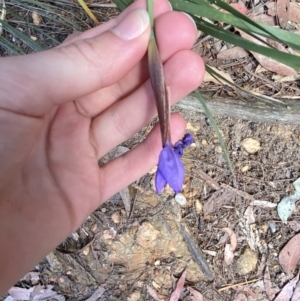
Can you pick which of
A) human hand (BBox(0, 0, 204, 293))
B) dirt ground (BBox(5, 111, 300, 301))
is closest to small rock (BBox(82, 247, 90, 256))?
dirt ground (BBox(5, 111, 300, 301))

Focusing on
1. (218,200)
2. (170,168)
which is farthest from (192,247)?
(170,168)

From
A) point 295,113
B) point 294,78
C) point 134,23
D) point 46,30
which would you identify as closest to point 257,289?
point 295,113

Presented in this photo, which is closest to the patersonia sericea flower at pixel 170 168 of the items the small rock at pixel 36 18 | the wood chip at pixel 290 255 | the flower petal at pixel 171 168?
the flower petal at pixel 171 168

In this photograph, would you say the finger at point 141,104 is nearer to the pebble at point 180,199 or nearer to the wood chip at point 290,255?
the pebble at point 180,199

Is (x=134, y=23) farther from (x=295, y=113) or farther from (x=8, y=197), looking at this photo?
(x=295, y=113)

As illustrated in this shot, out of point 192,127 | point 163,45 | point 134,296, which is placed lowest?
point 134,296

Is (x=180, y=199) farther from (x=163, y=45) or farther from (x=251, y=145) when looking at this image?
(x=163, y=45)

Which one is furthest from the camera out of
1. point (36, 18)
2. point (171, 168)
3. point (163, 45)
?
point (36, 18)
